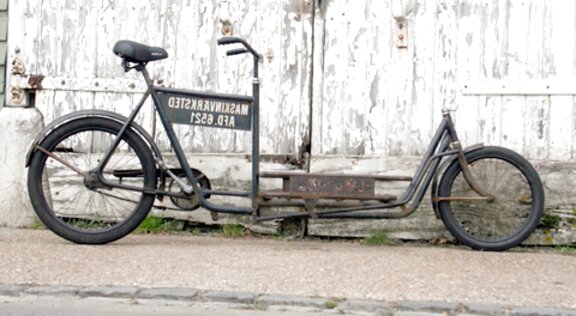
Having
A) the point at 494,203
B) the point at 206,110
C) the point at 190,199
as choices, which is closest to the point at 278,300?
the point at 190,199

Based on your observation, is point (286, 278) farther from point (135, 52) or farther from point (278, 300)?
point (135, 52)

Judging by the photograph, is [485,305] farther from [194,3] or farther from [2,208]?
[2,208]

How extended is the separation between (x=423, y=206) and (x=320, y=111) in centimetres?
102

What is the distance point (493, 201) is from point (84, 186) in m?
2.96

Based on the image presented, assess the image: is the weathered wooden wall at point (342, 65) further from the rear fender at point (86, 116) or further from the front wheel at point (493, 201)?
the rear fender at point (86, 116)

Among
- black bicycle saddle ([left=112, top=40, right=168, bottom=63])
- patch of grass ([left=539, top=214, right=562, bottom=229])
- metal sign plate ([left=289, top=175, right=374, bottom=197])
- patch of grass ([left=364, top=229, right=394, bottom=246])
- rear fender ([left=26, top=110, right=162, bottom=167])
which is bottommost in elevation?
patch of grass ([left=364, top=229, right=394, bottom=246])

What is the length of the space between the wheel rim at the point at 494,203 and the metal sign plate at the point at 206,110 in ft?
5.11

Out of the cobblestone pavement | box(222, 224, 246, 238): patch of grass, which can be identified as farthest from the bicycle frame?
box(222, 224, 246, 238): patch of grass

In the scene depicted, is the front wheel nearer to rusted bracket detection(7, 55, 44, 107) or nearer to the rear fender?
the rear fender

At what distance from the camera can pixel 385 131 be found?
7215 mm

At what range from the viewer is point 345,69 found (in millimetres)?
7254

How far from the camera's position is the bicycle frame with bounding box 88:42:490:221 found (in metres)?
6.55

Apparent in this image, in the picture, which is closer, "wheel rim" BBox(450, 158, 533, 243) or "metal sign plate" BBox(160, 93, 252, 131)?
"metal sign plate" BBox(160, 93, 252, 131)

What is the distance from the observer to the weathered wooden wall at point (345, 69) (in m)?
7.03
